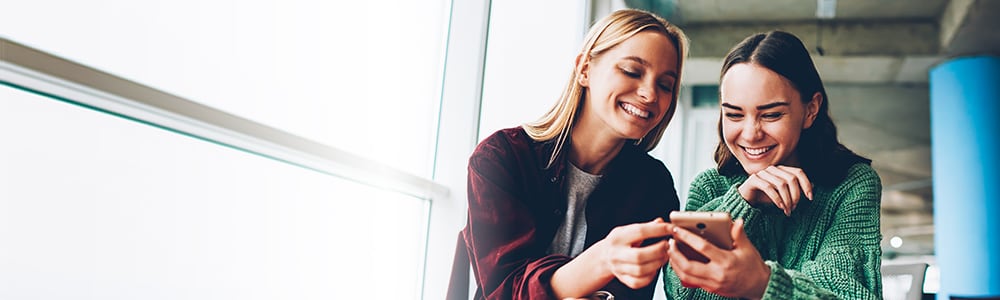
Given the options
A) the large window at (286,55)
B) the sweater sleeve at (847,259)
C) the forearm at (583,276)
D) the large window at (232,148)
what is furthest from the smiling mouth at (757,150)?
the large window at (286,55)

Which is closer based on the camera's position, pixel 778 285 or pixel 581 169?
pixel 778 285

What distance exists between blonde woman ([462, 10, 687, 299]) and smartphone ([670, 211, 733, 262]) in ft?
0.68

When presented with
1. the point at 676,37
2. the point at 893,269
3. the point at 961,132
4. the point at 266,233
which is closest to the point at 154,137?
the point at 266,233

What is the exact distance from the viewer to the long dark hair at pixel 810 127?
1.41 meters

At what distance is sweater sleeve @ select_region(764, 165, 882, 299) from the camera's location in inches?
49.3

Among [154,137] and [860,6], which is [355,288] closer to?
[154,137]

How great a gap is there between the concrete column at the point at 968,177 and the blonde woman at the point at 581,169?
3533 millimetres

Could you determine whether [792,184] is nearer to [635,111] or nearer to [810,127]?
[810,127]

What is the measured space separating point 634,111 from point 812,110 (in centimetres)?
34

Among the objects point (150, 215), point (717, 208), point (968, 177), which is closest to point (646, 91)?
point (717, 208)

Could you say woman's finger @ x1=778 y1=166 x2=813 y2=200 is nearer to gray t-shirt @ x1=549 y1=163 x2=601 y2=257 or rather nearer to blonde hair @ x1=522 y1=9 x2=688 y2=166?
blonde hair @ x1=522 y1=9 x2=688 y2=166

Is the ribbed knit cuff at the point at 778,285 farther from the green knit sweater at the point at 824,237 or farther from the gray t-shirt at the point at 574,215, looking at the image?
the gray t-shirt at the point at 574,215

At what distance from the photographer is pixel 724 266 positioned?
3.93ft

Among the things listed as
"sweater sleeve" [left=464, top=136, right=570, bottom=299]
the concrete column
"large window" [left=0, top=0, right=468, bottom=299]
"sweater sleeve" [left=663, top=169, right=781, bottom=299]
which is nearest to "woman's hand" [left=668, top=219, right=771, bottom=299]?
"sweater sleeve" [left=663, top=169, right=781, bottom=299]
